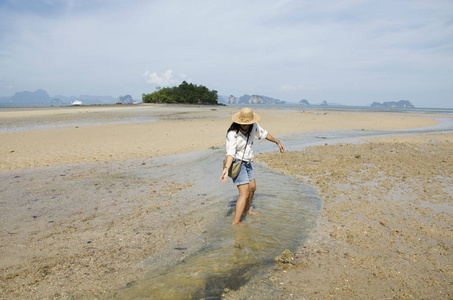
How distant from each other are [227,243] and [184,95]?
254ft

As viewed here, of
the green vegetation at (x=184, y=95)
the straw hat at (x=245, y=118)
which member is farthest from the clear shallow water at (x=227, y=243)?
the green vegetation at (x=184, y=95)

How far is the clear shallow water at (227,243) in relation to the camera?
314cm

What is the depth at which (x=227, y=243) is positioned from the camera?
165 inches

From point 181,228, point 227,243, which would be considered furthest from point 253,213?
point 181,228

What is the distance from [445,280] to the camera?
3193mm

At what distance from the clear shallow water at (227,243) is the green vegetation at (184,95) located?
72547 mm

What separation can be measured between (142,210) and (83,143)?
8.76 m

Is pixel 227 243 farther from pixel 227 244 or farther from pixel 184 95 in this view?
pixel 184 95

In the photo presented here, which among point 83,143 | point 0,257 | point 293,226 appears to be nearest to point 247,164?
point 293,226

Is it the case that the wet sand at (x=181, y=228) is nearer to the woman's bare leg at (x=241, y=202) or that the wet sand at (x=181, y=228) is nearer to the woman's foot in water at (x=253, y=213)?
the woman's bare leg at (x=241, y=202)

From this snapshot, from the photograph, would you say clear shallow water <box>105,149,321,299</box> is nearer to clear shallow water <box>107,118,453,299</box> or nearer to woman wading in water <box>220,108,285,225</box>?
clear shallow water <box>107,118,453,299</box>

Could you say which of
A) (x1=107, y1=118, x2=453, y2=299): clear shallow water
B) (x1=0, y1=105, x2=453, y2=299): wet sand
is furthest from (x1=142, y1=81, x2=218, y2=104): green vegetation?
(x1=107, y1=118, x2=453, y2=299): clear shallow water

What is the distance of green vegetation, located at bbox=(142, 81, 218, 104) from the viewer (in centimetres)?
7701

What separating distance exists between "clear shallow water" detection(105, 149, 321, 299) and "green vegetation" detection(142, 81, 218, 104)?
2856 inches
